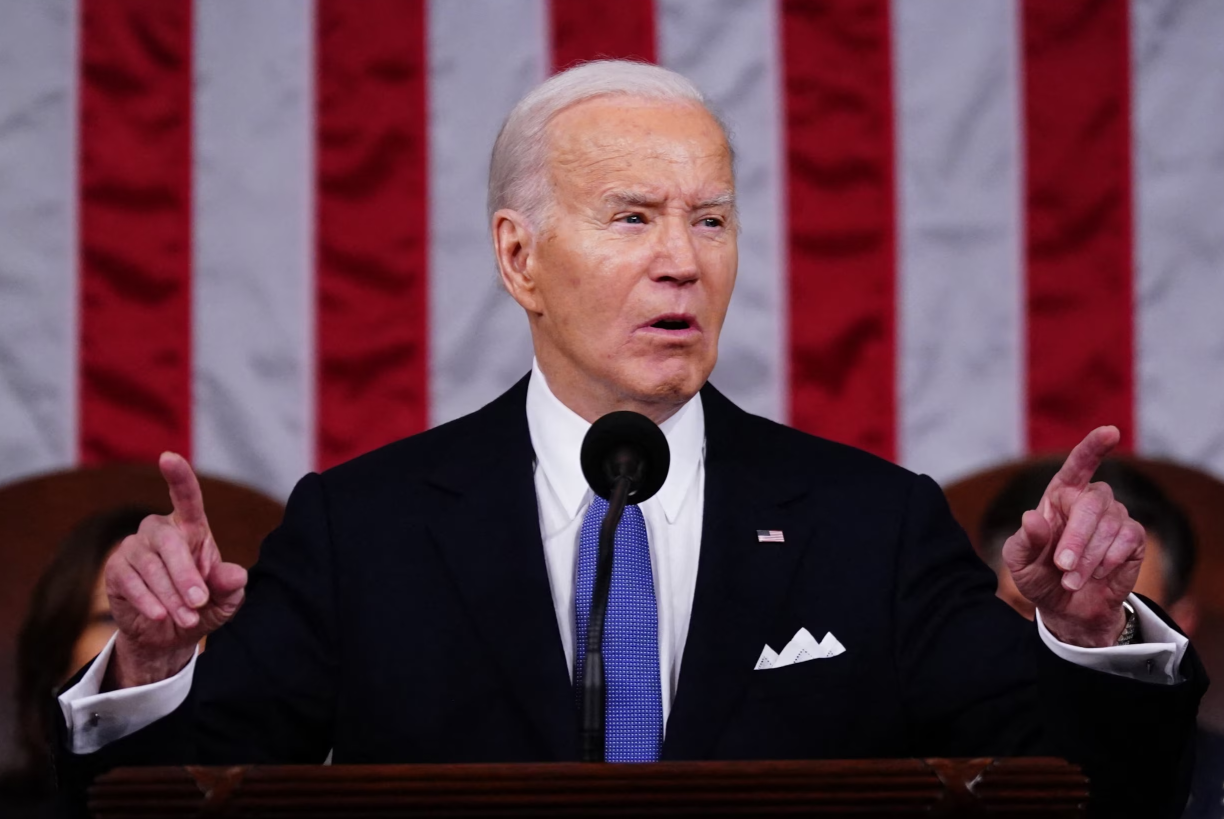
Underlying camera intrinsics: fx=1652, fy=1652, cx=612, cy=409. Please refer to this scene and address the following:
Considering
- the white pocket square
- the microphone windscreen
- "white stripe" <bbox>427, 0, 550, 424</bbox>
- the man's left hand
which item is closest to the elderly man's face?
the white pocket square

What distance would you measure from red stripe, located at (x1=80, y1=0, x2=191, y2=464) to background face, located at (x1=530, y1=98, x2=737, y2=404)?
53.6 inches

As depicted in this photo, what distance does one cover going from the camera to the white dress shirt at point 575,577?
196 centimetres

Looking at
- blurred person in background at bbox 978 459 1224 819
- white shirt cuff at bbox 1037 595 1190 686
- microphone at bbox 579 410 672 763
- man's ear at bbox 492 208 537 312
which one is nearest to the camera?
microphone at bbox 579 410 672 763

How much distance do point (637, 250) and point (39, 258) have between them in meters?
1.74

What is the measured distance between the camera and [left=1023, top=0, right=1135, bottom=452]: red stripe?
363cm

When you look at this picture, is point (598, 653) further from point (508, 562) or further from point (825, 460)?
point (825, 460)

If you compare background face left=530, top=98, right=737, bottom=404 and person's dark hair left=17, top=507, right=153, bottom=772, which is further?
person's dark hair left=17, top=507, right=153, bottom=772

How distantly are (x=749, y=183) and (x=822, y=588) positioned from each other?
151cm

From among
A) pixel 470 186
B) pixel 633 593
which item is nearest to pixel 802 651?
pixel 633 593

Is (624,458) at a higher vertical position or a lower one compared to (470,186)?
lower

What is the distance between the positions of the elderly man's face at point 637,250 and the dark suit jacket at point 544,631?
0.17 m

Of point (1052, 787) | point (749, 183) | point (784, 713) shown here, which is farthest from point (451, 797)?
point (749, 183)

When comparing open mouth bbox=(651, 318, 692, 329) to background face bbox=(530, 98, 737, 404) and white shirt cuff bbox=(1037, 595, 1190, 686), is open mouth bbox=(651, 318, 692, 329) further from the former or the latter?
white shirt cuff bbox=(1037, 595, 1190, 686)

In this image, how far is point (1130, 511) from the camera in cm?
338
